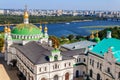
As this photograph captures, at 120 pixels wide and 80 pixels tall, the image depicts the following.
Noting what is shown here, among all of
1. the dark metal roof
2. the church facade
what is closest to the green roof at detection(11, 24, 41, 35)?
the church facade

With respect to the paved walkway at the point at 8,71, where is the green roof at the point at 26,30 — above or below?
above

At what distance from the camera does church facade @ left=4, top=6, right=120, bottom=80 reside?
24156mm

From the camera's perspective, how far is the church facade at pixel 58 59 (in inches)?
951

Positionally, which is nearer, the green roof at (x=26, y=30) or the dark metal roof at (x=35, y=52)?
the dark metal roof at (x=35, y=52)

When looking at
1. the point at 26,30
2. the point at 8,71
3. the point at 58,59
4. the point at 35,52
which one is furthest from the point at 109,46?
the point at 8,71

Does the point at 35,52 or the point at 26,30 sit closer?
the point at 35,52

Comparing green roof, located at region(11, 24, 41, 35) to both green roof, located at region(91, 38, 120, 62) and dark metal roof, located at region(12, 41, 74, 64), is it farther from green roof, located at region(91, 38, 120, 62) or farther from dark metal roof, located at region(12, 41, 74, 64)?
green roof, located at region(91, 38, 120, 62)

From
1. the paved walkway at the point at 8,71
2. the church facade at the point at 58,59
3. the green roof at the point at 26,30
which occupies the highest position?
the green roof at the point at 26,30

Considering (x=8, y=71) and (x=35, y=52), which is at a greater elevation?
(x=35, y=52)

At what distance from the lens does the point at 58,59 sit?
2488 centimetres

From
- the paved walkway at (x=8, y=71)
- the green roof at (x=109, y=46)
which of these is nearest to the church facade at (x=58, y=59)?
the green roof at (x=109, y=46)

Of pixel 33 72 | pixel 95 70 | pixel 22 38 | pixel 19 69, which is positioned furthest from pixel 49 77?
pixel 22 38

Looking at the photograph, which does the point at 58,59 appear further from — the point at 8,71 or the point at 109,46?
the point at 8,71

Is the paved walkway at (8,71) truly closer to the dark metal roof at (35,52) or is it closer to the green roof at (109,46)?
the dark metal roof at (35,52)
